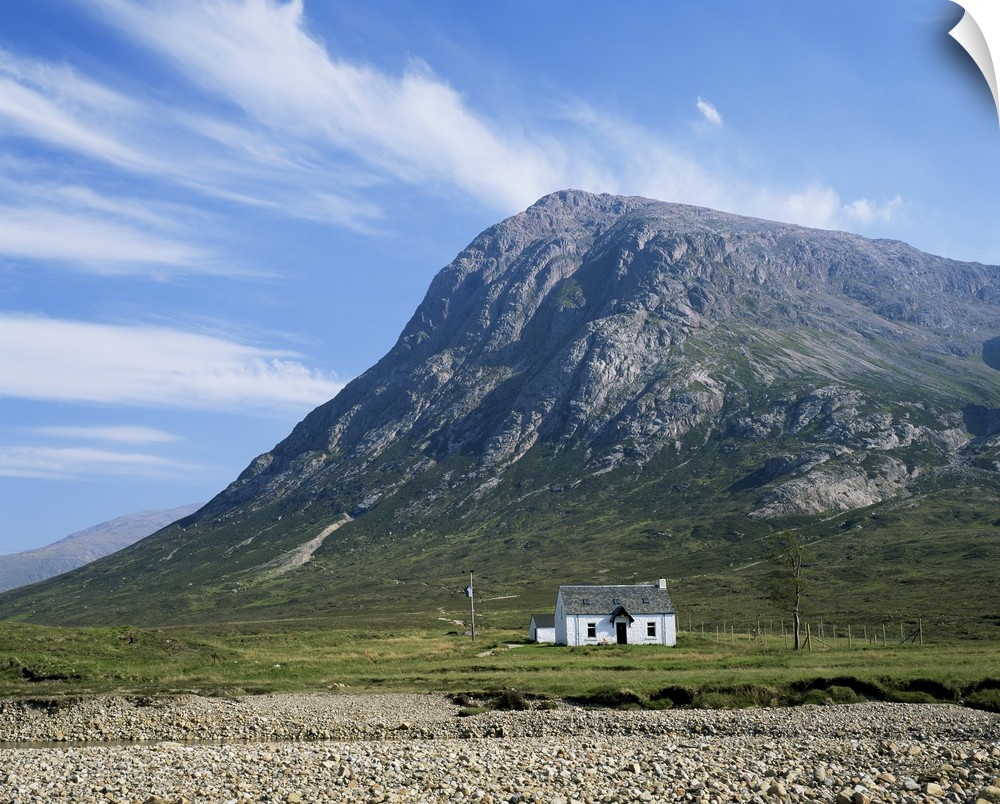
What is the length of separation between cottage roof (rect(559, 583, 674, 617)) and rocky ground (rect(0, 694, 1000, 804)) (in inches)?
1612

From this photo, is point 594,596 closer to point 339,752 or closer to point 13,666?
point 13,666

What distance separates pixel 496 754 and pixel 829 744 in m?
12.2

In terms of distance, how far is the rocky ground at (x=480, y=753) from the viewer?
2198cm

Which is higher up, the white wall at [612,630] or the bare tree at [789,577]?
the bare tree at [789,577]

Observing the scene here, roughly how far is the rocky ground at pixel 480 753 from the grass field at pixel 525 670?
4309 millimetres

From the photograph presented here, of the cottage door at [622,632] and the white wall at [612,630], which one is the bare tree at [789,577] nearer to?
the white wall at [612,630]

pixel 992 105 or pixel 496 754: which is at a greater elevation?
pixel 992 105

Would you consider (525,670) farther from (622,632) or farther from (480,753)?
(480,753)

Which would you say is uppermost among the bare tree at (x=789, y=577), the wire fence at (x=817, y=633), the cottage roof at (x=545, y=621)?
the bare tree at (x=789, y=577)

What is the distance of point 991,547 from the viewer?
19225 centimetres

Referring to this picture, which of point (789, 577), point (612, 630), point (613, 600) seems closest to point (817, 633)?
point (789, 577)

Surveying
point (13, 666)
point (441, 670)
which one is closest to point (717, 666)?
point (441, 670)

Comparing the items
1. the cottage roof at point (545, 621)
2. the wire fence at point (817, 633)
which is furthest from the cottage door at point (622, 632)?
the wire fence at point (817, 633)

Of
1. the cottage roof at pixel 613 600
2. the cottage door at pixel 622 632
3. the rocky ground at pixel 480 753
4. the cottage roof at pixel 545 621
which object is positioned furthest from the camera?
the cottage roof at pixel 545 621
